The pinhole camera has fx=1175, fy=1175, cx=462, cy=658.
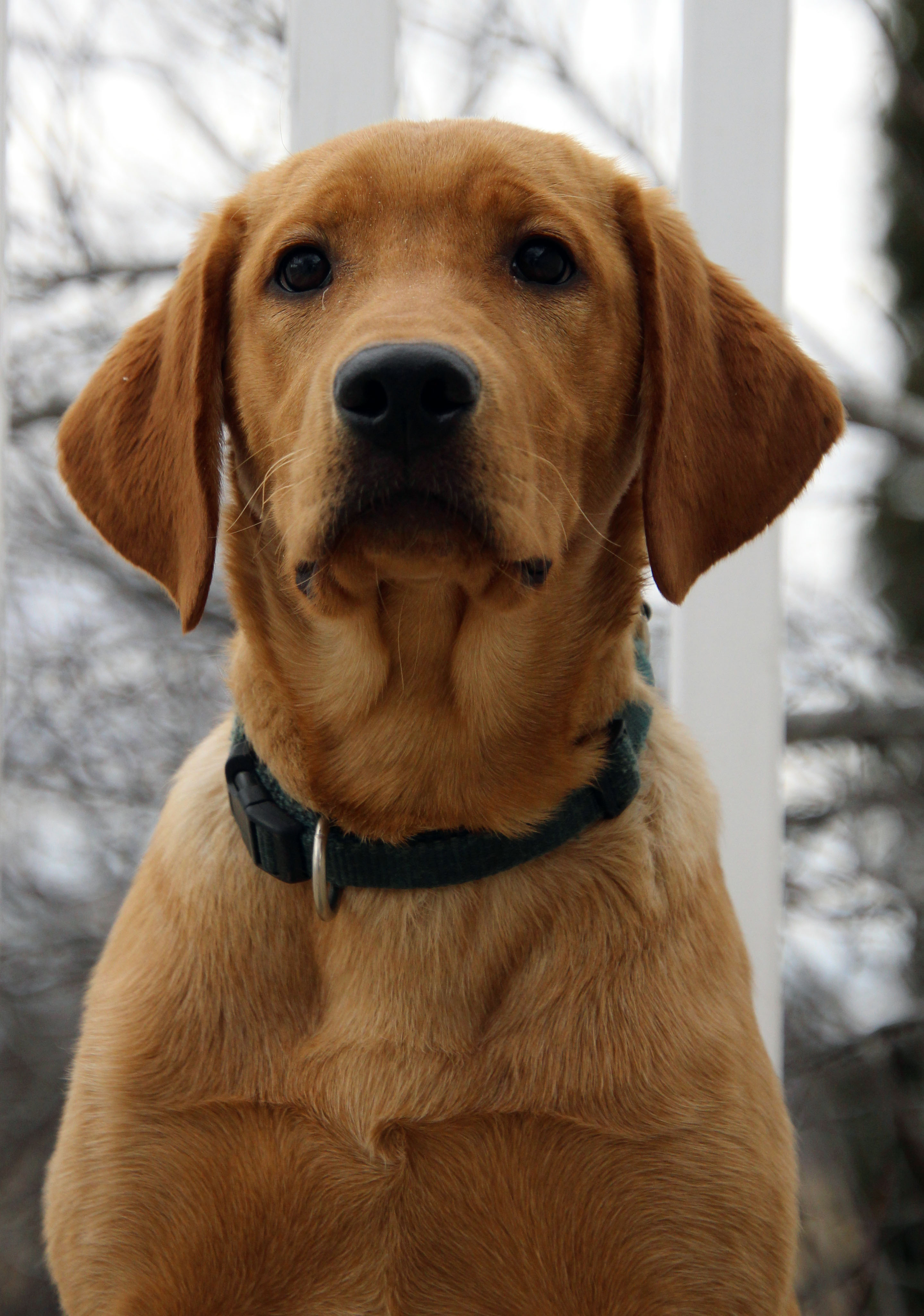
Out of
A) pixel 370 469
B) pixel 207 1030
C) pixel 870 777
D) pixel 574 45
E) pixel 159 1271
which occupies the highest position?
pixel 574 45

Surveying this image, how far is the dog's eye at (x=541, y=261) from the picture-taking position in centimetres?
172

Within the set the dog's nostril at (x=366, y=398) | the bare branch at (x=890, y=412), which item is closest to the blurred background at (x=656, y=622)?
the bare branch at (x=890, y=412)

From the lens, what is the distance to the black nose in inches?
52.9

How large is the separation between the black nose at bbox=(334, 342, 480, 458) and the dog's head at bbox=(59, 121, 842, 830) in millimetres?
122

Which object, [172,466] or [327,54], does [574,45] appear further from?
[172,466]

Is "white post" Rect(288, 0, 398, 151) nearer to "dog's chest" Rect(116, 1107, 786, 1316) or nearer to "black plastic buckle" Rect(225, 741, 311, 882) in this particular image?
"black plastic buckle" Rect(225, 741, 311, 882)

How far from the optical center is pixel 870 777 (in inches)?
117

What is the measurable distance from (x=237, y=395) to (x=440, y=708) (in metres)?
0.58

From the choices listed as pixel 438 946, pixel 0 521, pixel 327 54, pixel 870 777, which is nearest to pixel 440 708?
pixel 438 946

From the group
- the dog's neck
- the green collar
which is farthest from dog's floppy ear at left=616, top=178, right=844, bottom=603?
the green collar

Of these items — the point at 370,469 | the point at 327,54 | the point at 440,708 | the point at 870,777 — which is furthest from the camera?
the point at 870,777

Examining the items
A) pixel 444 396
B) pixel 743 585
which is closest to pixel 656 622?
pixel 743 585

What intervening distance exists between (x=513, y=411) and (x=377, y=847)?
2.08ft

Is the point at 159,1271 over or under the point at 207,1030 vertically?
under
